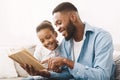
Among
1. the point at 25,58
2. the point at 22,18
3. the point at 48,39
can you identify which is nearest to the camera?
the point at 25,58

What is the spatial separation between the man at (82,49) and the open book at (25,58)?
9 cm

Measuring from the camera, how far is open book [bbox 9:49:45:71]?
1.42 metres

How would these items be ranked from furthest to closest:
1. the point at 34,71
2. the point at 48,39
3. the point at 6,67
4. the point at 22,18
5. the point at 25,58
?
the point at 22,18 → the point at 6,67 → the point at 48,39 → the point at 34,71 → the point at 25,58

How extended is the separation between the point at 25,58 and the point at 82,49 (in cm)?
38

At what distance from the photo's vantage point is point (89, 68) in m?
1.47

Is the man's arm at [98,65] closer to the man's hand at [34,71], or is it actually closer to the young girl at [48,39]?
the man's hand at [34,71]

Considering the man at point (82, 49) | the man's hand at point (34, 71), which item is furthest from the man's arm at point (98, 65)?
the man's hand at point (34, 71)

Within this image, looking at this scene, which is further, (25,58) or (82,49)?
(82,49)

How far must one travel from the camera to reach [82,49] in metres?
1.62

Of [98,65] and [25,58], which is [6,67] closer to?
[25,58]

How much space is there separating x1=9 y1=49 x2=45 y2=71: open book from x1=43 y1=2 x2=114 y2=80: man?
0.28 feet

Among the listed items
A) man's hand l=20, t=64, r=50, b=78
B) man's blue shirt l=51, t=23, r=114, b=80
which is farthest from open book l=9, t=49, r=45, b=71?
man's blue shirt l=51, t=23, r=114, b=80

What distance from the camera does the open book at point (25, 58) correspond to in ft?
4.66

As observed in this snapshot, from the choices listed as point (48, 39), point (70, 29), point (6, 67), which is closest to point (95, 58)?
point (70, 29)
